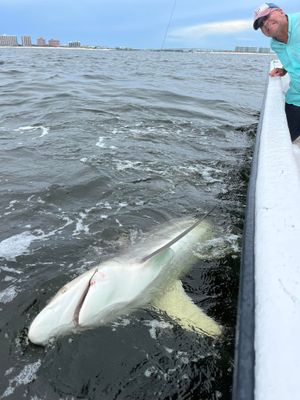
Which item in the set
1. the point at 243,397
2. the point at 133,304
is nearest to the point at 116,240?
the point at 133,304

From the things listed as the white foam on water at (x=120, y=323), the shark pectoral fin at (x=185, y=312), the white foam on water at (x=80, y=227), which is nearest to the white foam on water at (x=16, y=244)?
the white foam on water at (x=80, y=227)

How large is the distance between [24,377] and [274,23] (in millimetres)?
4133

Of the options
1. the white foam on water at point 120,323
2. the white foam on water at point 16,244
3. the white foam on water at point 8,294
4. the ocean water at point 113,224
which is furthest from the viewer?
the white foam on water at point 16,244

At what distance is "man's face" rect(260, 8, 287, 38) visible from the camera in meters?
4.43

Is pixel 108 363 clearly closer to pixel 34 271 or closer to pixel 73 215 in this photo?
pixel 34 271

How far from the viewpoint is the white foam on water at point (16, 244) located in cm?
402

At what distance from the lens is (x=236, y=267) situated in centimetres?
390

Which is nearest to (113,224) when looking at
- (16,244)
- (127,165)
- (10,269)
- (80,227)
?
(80,227)

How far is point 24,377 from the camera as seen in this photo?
268 centimetres

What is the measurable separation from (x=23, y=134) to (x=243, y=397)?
7.64 metres

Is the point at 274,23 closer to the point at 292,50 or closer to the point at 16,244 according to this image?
the point at 292,50

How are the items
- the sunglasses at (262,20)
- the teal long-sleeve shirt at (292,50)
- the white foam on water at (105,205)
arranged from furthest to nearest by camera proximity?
the white foam on water at (105,205) < the teal long-sleeve shirt at (292,50) < the sunglasses at (262,20)

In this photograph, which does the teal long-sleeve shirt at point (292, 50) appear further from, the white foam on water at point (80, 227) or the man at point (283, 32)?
the white foam on water at point (80, 227)

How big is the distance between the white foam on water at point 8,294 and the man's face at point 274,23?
3661mm
